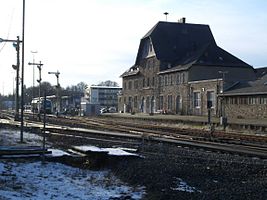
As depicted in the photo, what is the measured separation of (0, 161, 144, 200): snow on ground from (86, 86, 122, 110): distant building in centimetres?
12047

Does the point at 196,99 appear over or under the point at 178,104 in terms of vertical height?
over

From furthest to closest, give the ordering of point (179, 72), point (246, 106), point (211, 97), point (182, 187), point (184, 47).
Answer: point (184, 47)
point (179, 72)
point (211, 97)
point (246, 106)
point (182, 187)

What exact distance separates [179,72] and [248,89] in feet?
66.3

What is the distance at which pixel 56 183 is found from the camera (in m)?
12.1

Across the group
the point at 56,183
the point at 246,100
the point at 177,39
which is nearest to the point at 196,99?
the point at 246,100

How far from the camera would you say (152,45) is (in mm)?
78062

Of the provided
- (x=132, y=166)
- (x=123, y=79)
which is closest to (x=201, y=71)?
(x=123, y=79)

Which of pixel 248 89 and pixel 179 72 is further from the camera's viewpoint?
pixel 179 72

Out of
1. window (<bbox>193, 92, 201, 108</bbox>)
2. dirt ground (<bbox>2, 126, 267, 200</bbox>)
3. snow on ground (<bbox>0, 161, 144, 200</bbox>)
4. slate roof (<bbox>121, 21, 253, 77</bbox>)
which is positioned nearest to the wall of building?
window (<bbox>193, 92, 201, 108</bbox>)

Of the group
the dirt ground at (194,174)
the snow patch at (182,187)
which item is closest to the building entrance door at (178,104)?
the dirt ground at (194,174)

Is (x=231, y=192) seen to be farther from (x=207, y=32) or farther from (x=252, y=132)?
(x=207, y=32)

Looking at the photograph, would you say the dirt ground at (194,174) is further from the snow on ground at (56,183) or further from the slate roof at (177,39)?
the slate roof at (177,39)

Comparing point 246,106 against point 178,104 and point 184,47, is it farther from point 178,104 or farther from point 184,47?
point 184,47

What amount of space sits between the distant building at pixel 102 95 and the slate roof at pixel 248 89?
8396 centimetres
